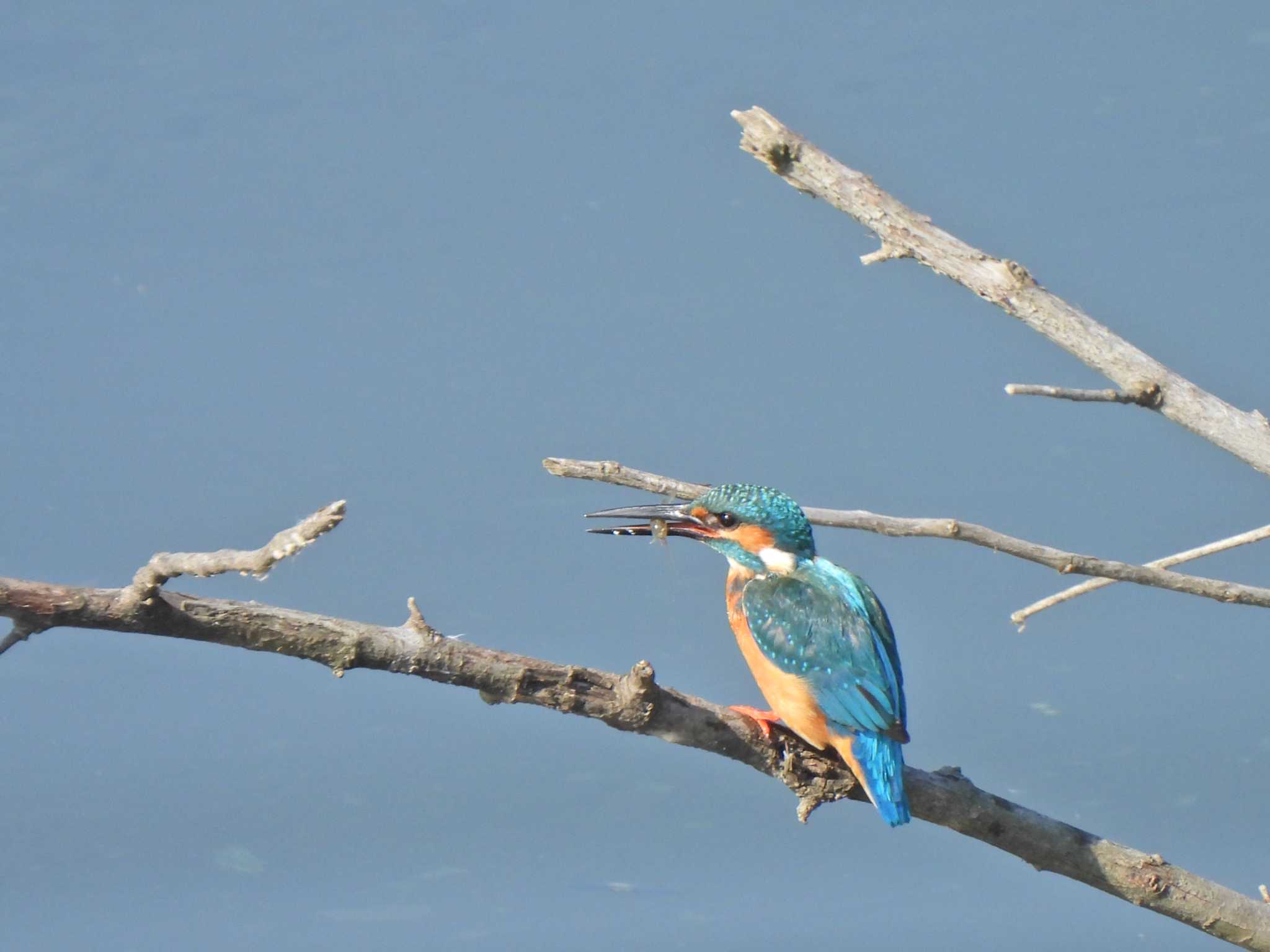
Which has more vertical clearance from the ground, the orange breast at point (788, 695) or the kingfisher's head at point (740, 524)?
the kingfisher's head at point (740, 524)

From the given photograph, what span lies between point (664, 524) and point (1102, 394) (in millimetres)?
933

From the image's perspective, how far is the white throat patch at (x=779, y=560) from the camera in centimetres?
254

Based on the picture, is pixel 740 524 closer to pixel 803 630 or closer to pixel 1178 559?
pixel 803 630

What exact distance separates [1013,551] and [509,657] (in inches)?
25.6

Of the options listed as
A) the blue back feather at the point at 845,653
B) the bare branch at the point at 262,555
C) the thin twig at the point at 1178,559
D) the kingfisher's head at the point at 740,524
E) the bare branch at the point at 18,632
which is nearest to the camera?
the bare branch at the point at 262,555

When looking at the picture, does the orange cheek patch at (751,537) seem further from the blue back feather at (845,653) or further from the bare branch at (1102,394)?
the bare branch at (1102,394)

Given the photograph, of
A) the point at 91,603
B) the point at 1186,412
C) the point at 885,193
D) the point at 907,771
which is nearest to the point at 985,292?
the point at 885,193

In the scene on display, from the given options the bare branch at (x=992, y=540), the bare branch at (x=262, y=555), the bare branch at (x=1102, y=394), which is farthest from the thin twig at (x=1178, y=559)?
the bare branch at (x=262, y=555)

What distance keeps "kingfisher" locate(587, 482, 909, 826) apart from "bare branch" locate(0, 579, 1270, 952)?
0.06 metres

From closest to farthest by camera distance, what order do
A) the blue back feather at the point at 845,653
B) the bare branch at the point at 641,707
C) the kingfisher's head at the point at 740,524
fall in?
the bare branch at the point at 641,707, the blue back feather at the point at 845,653, the kingfisher's head at the point at 740,524

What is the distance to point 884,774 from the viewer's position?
2125 millimetres

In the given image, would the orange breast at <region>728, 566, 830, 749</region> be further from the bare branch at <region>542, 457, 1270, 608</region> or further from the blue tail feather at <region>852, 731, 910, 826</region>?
the bare branch at <region>542, 457, 1270, 608</region>

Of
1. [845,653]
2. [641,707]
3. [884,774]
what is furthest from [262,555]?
[845,653]

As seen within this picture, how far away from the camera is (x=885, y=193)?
1.87 metres
